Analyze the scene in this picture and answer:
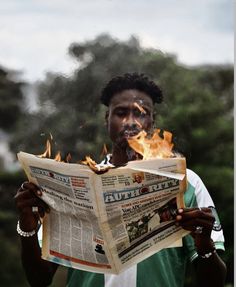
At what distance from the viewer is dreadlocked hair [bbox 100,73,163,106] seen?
3.10 metres

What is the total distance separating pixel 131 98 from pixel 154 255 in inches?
24.2

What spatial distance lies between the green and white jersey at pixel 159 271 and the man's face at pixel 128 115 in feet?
0.98

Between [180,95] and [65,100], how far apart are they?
10.3ft

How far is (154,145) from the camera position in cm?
262

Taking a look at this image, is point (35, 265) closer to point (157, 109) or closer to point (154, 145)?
point (154, 145)

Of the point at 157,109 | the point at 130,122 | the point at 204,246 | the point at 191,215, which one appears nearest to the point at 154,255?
the point at 204,246

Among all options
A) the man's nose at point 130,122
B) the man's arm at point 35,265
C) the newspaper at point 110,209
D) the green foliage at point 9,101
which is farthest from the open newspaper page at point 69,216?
the green foliage at point 9,101

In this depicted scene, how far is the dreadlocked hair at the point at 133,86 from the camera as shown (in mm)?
3098

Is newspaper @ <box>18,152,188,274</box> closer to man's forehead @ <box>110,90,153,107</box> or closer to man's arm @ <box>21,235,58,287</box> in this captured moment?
man's arm @ <box>21,235,58,287</box>

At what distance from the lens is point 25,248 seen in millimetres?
2807

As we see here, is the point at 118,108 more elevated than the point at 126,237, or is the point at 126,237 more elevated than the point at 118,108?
the point at 118,108

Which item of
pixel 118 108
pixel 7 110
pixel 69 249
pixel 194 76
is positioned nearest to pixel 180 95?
pixel 194 76

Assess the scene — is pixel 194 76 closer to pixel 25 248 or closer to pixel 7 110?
pixel 7 110

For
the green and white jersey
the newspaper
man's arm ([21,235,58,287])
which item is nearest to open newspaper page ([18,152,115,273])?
the newspaper
